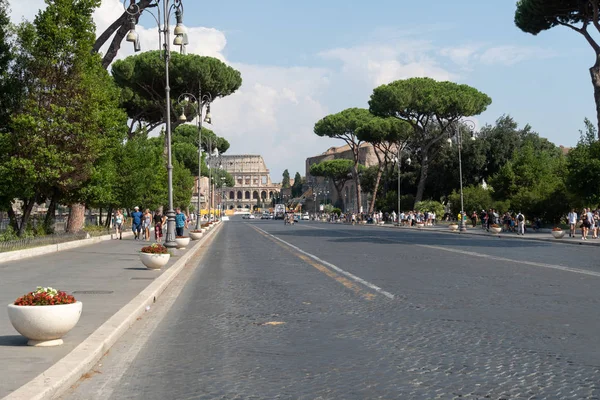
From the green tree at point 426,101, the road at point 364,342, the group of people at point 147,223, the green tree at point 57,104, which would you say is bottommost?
the road at point 364,342

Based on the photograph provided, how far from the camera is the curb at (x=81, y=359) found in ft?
17.3

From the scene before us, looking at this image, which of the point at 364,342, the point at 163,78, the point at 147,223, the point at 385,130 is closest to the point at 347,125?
the point at 385,130

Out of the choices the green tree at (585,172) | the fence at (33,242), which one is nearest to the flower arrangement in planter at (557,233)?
the green tree at (585,172)

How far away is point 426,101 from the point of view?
2650 inches

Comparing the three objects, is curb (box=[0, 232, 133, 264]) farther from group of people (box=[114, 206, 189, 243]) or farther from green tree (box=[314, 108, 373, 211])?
green tree (box=[314, 108, 373, 211])

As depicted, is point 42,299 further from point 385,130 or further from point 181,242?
point 385,130

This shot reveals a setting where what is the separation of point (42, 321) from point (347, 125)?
259ft

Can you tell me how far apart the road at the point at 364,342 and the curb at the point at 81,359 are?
12cm

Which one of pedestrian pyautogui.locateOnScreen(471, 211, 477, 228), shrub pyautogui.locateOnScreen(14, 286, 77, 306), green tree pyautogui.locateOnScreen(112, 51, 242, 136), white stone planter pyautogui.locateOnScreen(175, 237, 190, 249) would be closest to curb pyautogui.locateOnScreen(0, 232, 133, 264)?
white stone planter pyautogui.locateOnScreen(175, 237, 190, 249)

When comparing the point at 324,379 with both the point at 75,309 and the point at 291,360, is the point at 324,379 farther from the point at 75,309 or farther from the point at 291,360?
the point at 75,309

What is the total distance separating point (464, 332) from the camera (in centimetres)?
826

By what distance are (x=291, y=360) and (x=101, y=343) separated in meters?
1.94

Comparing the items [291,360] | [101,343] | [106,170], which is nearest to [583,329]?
[291,360]

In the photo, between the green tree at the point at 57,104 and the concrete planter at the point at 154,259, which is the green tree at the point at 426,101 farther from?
the concrete planter at the point at 154,259
